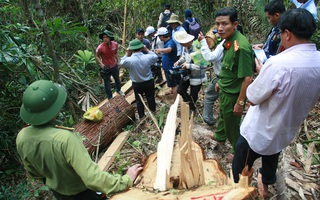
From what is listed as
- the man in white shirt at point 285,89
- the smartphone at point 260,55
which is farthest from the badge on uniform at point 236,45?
the man in white shirt at point 285,89

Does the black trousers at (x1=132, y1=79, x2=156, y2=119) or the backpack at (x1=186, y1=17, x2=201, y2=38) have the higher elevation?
the backpack at (x1=186, y1=17, x2=201, y2=38)

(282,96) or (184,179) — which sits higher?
(282,96)

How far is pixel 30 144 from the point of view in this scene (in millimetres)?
1888

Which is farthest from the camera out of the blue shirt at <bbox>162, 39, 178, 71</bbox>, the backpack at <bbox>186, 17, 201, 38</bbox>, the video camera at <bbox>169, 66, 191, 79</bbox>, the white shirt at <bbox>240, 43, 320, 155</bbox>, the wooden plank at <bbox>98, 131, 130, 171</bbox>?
the backpack at <bbox>186, 17, 201, 38</bbox>

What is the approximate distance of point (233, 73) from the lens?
10.2ft

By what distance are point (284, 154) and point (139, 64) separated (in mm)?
2990

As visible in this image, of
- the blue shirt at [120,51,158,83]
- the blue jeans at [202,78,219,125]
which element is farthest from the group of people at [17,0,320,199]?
the blue shirt at [120,51,158,83]

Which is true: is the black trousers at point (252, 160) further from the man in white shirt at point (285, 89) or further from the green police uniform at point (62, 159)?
the green police uniform at point (62, 159)

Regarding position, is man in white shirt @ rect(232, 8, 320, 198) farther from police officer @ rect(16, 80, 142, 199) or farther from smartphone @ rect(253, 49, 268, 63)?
police officer @ rect(16, 80, 142, 199)

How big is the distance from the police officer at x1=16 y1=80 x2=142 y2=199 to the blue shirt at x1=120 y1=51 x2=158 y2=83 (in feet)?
10.1

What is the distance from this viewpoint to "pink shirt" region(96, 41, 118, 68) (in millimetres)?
6004

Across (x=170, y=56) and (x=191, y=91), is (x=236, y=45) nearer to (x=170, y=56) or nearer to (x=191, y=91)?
(x=191, y=91)

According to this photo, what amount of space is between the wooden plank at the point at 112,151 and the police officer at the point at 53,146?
201 cm

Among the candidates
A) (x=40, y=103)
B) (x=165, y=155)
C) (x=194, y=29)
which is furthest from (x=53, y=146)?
(x=194, y=29)
